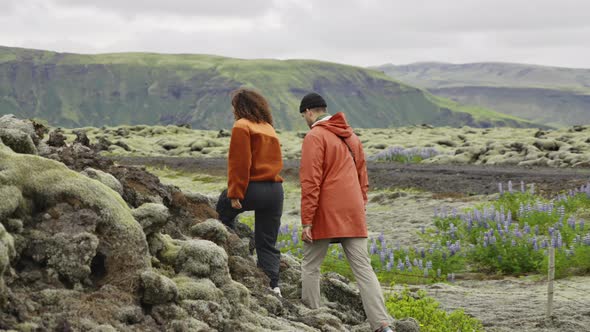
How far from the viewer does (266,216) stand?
8.52 meters

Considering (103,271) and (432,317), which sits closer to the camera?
(103,271)

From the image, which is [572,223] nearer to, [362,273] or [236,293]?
[362,273]

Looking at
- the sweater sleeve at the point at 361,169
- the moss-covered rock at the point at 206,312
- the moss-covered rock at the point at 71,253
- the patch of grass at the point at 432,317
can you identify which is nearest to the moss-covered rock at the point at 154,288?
the moss-covered rock at the point at 206,312

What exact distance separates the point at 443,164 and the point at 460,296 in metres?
22.1

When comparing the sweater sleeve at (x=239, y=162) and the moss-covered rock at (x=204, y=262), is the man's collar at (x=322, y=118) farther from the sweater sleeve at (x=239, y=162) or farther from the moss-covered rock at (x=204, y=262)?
the moss-covered rock at (x=204, y=262)

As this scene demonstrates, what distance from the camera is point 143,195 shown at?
8281 mm

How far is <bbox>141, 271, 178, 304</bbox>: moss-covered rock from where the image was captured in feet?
19.1

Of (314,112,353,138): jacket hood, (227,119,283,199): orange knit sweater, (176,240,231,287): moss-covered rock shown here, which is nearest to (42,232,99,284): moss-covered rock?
(176,240,231,287): moss-covered rock

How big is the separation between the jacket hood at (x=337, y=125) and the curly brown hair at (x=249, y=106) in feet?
2.79

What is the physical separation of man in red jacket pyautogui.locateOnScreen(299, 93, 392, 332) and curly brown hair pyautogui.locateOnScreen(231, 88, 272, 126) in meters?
0.67

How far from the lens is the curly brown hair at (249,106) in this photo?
845 cm

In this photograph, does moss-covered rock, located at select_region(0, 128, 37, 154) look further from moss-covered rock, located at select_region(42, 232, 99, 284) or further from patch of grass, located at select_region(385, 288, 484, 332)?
patch of grass, located at select_region(385, 288, 484, 332)

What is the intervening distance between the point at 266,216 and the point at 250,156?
2.52 ft

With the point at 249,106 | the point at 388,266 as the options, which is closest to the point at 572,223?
the point at 388,266
